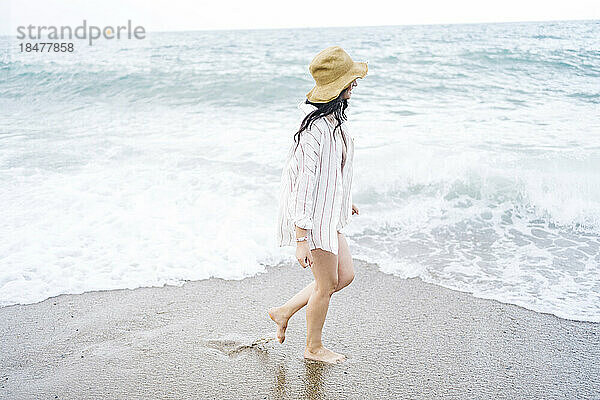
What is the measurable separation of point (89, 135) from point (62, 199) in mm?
3886

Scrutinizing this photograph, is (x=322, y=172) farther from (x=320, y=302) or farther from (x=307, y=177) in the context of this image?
(x=320, y=302)

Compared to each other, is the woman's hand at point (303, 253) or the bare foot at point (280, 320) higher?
the woman's hand at point (303, 253)

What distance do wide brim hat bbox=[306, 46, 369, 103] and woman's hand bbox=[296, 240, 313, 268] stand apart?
0.70 metres

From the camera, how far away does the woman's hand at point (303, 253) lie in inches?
102

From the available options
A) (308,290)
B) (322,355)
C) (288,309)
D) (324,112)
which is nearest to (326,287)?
(308,290)

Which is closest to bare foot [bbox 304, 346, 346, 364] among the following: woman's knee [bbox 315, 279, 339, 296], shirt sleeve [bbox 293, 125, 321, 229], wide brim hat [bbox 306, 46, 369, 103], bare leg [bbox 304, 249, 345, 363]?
bare leg [bbox 304, 249, 345, 363]

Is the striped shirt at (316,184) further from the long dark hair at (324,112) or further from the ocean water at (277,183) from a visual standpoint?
the ocean water at (277,183)

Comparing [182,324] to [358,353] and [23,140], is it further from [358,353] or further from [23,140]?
[23,140]

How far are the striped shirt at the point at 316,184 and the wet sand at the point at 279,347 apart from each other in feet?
2.65

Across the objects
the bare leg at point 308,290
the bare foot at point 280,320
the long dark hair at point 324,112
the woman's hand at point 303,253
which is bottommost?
the bare foot at point 280,320

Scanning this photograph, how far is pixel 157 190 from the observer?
6512 millimetres

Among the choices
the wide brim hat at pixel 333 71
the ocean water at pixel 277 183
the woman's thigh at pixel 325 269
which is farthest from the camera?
the ocean water at pixel 277 183

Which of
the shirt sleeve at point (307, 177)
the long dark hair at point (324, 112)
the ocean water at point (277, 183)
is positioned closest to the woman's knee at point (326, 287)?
the shirt sleeve at point (307, 177)

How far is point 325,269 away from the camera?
9.25ft
